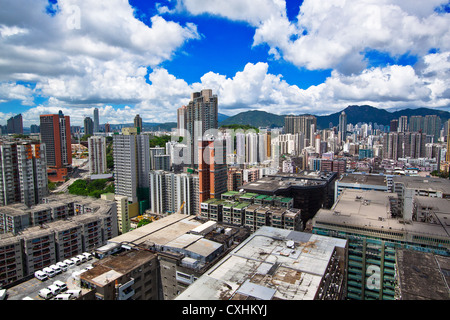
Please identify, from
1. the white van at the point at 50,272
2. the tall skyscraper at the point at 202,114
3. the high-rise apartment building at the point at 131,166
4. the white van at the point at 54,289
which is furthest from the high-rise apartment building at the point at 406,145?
the white van at the point at 54,289

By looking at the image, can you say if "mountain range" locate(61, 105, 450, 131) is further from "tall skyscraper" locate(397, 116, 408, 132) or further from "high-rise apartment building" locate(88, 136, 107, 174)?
"high-rise apartment building" locate(88, 136, 107, 174)

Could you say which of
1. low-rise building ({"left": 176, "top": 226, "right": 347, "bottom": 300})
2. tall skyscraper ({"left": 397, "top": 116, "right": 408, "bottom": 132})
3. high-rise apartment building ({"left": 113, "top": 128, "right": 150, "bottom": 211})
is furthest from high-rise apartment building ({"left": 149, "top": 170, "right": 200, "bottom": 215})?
tall skyscraper ({"left": 397, "top": 116, "right": 408, "bottom": 132})

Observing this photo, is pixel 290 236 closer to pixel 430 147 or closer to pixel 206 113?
pixel 206 113

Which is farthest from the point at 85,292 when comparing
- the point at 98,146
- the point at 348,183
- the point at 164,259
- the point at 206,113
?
the point at 206,113

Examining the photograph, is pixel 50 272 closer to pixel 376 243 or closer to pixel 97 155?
pixel 376 243

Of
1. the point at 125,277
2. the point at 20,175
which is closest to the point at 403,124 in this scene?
the point at 20,175

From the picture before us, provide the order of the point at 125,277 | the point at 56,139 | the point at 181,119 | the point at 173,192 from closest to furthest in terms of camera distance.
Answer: the point at 125,277 → the point at 173,192 → the point at 56,139 → the point at 181,119
